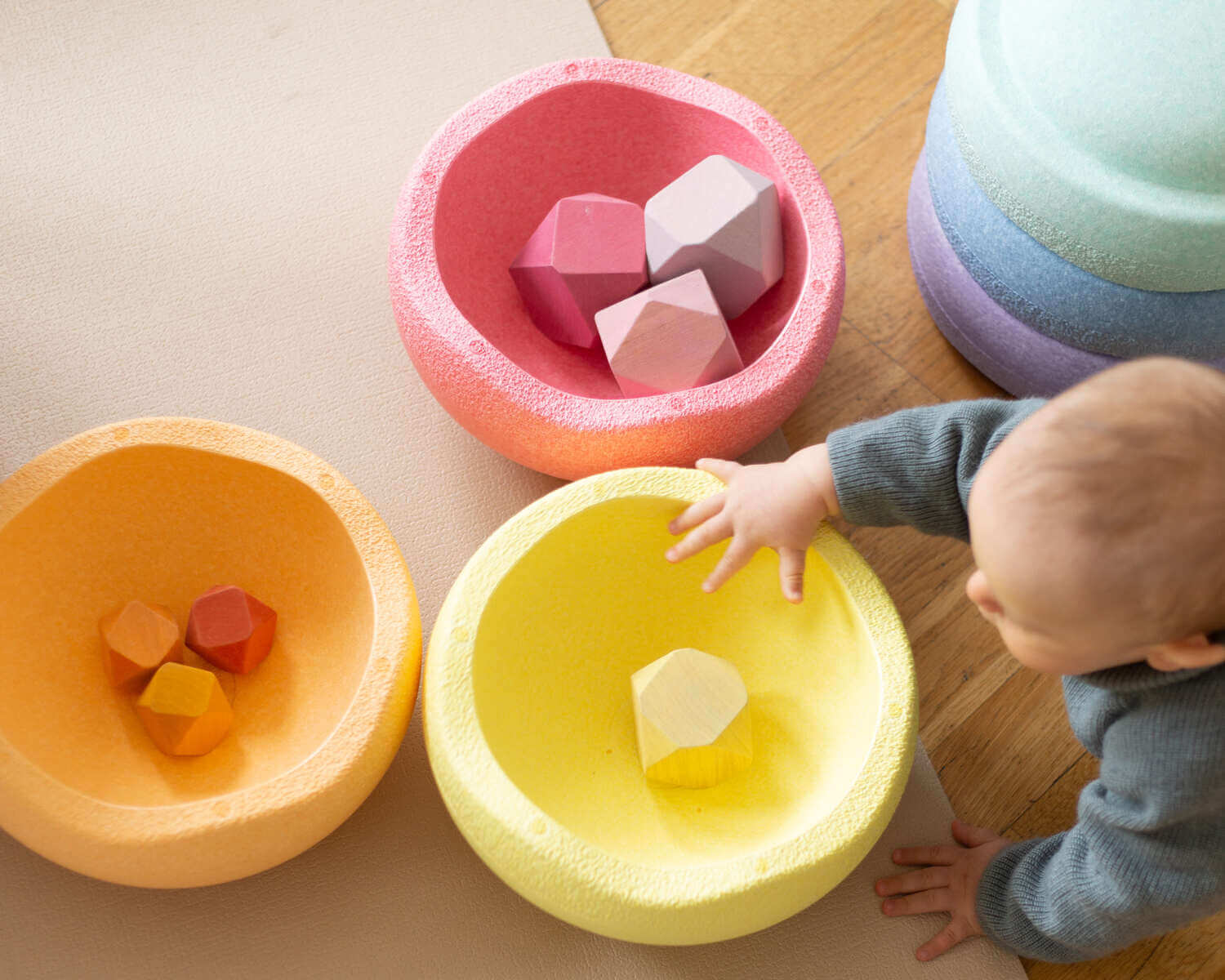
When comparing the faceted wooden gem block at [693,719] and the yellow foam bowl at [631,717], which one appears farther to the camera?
the faceted wooden gem block at [693,719]

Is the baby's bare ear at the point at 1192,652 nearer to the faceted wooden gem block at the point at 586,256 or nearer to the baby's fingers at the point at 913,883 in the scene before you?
the baby's fingers at the point at 913,883

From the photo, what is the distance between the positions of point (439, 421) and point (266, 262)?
0.28 metres

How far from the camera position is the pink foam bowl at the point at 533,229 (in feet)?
3.22

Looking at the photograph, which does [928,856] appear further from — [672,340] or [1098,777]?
[672,340]

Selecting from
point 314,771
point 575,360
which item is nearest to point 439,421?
point 575,360

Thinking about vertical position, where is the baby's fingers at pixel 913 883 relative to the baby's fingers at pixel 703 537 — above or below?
below

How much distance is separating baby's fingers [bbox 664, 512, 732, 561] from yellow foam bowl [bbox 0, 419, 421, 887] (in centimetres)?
23

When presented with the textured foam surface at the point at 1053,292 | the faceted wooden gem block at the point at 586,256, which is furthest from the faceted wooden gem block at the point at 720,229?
the textured foam surface at the point at 1053,292

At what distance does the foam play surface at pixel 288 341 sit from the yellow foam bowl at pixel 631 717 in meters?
0.14

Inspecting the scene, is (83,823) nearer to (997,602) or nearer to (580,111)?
(997,602)

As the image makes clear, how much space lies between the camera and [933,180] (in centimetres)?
116

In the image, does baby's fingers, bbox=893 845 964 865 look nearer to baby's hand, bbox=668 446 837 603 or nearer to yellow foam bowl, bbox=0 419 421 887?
baby's hand, bbox=668 446 837 603

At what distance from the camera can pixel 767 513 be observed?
0.93 metres

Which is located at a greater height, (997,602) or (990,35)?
(990,35)
